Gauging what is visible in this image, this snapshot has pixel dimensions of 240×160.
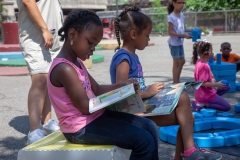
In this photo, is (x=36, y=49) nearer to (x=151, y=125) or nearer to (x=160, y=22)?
(x=151, y=125)

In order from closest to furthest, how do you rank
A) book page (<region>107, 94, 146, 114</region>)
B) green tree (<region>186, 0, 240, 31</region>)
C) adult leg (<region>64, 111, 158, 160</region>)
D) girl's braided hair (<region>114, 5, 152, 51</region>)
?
adult leg (<region>64, 111, 158, 160</region>), book page (<region>107, 94, 146, 114</region>), girl's braided hair (<region>114, 5, 152, 51</region>), green tree (<region>186, 0, 240, 31</region>)

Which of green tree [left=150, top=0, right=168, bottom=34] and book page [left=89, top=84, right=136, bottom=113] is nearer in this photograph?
book page [left=89, top=84, right=136, bottom=113]

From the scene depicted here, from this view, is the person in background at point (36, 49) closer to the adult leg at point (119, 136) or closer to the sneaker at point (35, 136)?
the sneaker at point (35, 136)

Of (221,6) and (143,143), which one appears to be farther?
(221,6)

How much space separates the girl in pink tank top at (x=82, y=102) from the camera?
2465mm

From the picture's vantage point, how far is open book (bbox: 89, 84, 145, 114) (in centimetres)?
222

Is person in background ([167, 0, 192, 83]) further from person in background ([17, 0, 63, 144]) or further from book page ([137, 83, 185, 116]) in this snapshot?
book page ([137, 83, 185, 116])

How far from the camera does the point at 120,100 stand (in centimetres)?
222

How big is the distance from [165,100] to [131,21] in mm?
748

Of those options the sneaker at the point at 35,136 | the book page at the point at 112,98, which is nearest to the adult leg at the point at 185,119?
the book page at the point at 112,98

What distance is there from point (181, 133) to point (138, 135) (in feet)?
1.82

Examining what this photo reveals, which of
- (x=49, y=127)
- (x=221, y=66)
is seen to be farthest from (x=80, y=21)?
(x=221, y=66)

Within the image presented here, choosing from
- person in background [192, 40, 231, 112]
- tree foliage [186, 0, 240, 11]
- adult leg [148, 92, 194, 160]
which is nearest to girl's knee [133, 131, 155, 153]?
adult leg [148, 92, 194, 160]

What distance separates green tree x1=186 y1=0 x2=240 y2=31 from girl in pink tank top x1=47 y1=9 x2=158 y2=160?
22.6m
